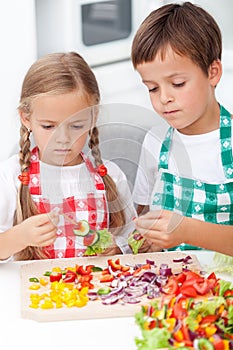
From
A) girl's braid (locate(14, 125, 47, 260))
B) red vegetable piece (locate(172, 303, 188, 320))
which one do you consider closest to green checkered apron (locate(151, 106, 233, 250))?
girl's braid (locate(14, 125, 47, 260))

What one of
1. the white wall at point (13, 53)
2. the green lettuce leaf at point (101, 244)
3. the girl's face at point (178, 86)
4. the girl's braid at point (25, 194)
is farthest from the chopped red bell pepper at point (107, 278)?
the white wall at point (13, 53)

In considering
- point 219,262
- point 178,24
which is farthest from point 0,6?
Answer: point 219,262

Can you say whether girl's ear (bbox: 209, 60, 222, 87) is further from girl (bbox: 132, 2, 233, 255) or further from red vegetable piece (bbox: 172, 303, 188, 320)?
red vegetable piece (bbox: 172, 303, 188, 320)

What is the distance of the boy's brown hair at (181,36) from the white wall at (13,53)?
0.67 m

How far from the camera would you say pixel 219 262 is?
170 centimetres

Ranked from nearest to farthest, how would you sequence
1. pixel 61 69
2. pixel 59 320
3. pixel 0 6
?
pixel 59 320
pixel 61 69
pixel 0 6

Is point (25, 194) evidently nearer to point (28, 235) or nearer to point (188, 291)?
point (28, 235)

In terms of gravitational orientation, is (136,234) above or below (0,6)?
below

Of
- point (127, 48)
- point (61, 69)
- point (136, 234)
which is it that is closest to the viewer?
point (136, 234)

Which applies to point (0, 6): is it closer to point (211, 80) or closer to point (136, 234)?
point (211, 80)

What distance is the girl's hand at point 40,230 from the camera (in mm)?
1648

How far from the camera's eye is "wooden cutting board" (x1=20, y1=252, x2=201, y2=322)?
1434 mm

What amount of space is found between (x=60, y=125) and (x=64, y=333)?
0.44 meters

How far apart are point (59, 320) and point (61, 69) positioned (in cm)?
63
